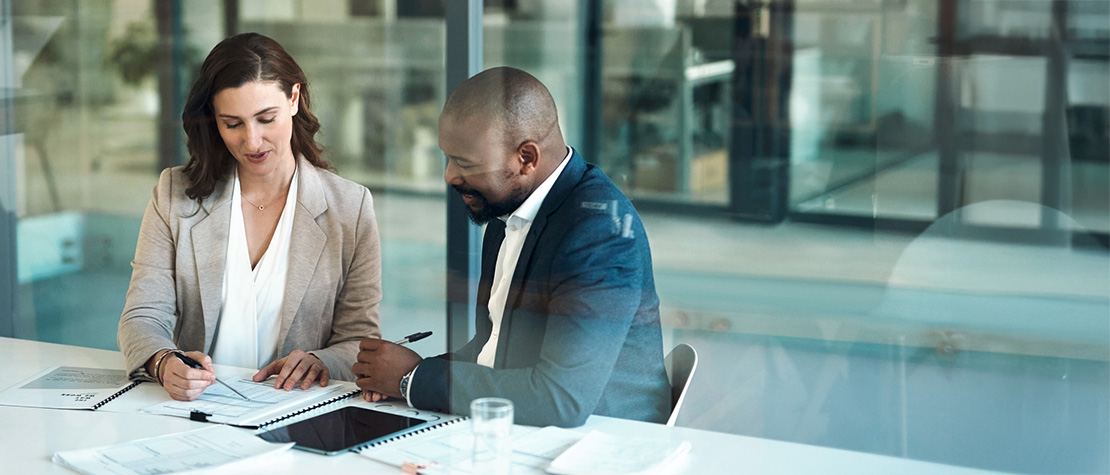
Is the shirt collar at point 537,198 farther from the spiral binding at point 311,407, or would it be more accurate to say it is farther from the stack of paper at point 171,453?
the stack of paper at point 171,453

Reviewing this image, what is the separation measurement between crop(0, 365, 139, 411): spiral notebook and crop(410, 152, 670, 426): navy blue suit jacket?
66 centimetres

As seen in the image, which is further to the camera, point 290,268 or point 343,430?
point 290,268

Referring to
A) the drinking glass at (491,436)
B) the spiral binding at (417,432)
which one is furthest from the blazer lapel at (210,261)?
the drinking glass at (491,436)

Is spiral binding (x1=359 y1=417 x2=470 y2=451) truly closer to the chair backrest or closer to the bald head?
the chair backrest

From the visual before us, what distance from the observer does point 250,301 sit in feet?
7.50

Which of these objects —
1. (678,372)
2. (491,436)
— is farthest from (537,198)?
(491,436)

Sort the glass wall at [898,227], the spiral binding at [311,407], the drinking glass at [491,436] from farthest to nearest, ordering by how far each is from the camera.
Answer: the glass wall at [898,227], the spiral binding at [311,407], the drinking glass at [491,436]

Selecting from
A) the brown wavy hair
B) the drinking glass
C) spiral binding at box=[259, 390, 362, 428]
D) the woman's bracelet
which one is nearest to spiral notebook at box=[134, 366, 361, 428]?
spiral binding at box=[259, 390, 362, 428]

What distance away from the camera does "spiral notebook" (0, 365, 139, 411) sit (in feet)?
6.11

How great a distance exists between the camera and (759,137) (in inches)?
136

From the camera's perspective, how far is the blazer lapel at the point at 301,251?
89.7 inches

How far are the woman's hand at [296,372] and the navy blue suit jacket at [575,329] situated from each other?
288 mm

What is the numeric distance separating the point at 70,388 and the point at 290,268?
1.78ft

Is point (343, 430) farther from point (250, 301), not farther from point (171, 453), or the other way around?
point (250, 301)
